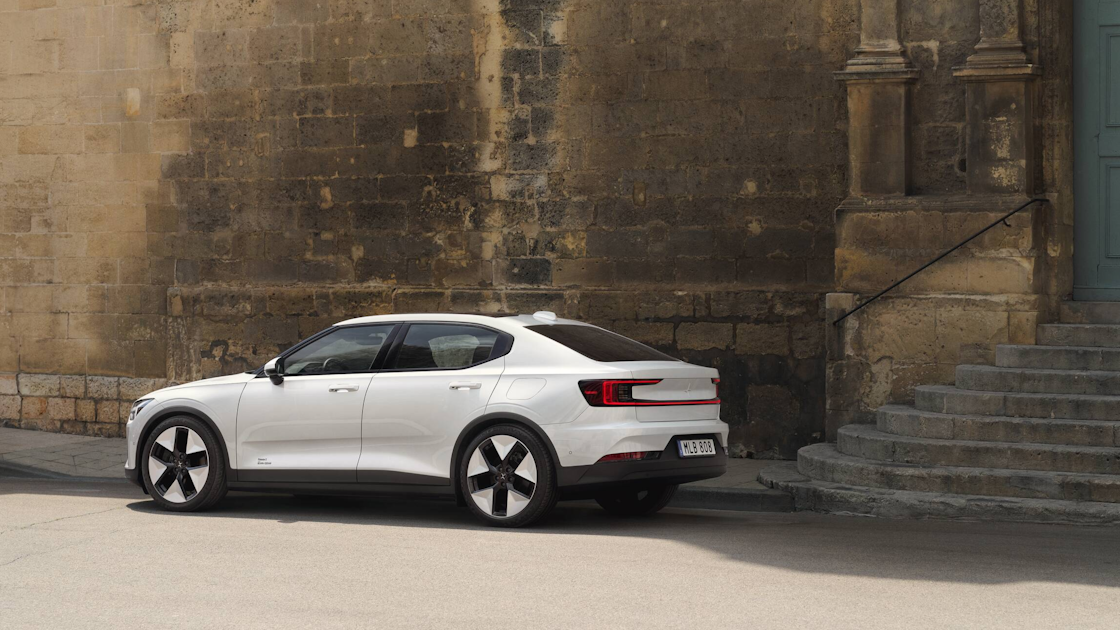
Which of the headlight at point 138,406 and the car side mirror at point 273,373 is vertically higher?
the car side mirror at point 273,373

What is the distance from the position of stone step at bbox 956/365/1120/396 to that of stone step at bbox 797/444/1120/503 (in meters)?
1.06

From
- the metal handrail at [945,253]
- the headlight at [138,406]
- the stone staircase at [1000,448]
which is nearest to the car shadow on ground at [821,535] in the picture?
the stone staircase at [1000,448]

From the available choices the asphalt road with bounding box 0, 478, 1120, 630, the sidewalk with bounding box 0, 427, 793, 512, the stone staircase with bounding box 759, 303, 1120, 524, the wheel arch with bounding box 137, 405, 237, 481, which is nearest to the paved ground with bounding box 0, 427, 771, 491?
the sidewalk with bounding box 0, 427, 793, 512

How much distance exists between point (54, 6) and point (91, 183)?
2.09 m

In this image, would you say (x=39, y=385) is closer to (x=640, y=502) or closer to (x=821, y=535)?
(x=640, y=502)

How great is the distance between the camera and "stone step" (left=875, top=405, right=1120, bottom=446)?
9336mm

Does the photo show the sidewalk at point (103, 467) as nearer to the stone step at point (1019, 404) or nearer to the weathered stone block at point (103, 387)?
the weathered stone block at point (103, 387)

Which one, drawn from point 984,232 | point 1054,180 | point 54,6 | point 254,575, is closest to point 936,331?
point 984,232

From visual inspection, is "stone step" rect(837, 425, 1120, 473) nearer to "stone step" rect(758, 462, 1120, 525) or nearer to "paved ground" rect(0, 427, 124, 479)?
"stone step" rect(758, 462, 1120, 525)

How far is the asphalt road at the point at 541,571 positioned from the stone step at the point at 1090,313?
9.97 feet

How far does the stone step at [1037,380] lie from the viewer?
32.2ft

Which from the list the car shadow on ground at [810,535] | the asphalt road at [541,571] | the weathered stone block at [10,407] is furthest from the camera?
the weathered stone block at [10,407]

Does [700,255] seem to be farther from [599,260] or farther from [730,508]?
[730,508]

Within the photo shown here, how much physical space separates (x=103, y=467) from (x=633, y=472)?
20.7 feet
